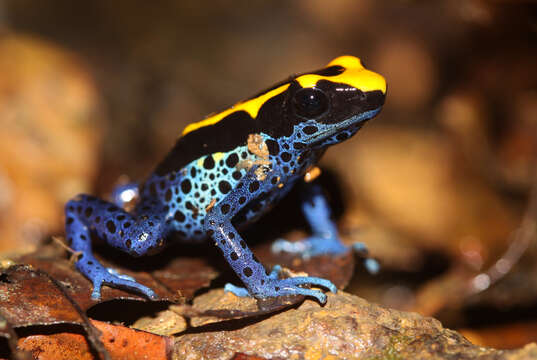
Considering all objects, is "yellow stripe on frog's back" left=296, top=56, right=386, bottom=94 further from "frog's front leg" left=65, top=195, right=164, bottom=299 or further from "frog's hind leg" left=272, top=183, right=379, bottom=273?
"frog's front leg" left=65, top=195, right=164, bottom=299

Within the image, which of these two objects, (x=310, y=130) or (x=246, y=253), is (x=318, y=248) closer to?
(x=246, y=253)

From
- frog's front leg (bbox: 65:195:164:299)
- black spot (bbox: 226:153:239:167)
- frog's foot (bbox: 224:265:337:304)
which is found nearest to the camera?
frog's foot (bbox: 224:265:337:304)

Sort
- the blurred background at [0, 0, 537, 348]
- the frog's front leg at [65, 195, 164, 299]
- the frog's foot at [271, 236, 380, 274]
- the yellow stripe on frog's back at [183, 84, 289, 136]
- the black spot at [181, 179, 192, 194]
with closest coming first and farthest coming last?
the frog's front leg at [65, 195, 164, 299] → the yellow stripe on frog's back at [183, 84, 289, 136] → the black spot at [181, 179, 192, 194] → the frog's foot at [271, 236, 380, 274] → the blurred background at [0, 0, 537, 348]

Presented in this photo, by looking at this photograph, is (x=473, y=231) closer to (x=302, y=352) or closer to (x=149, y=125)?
(x=302, y=352)

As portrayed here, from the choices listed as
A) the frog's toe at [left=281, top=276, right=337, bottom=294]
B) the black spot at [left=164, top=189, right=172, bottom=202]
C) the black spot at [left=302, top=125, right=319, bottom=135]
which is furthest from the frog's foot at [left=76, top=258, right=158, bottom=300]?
the black spot at [left=302, top=125, right=319, bottom=135]

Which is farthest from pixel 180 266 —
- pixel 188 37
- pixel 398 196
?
pixel 188 37

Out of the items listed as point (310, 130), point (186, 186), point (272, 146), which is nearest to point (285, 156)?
point (272, 146)
